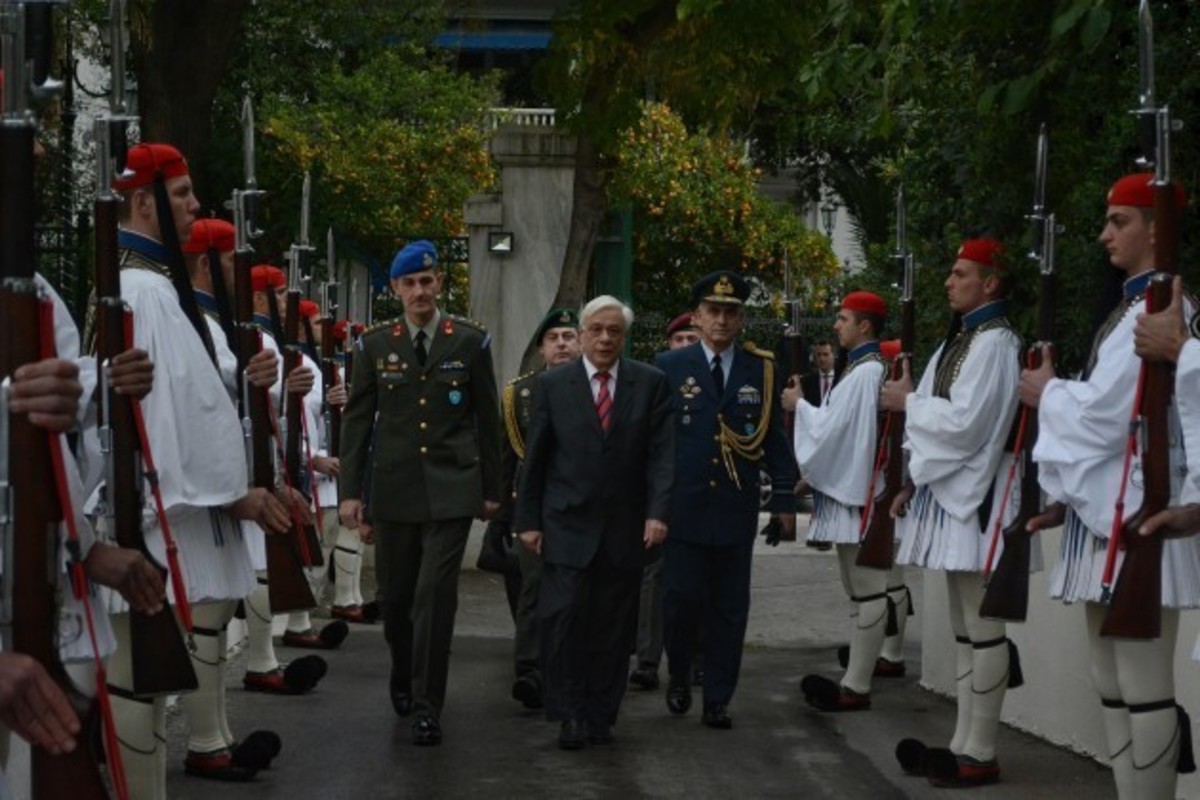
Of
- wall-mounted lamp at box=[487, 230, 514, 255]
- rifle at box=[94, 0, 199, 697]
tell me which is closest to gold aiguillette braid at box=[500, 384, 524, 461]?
rifle at box=[94, 0, 199, 697]

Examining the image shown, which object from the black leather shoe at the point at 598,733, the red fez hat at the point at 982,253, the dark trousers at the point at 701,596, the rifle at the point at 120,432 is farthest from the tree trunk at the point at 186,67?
the rifle at the point at 120,432

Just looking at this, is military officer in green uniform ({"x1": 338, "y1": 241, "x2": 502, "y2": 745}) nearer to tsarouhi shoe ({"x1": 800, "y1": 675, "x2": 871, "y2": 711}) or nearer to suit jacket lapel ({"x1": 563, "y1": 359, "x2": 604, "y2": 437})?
suit jacket lapel ({"x1": 563, "y1": 359, "x2": 604, "y2": 437})

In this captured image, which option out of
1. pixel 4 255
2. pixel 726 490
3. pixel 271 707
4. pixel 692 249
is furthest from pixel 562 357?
pixel 692 249

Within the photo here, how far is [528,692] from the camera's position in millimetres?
12484

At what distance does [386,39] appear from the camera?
1359 inches

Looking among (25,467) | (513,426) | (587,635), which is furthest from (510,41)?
(25,467)

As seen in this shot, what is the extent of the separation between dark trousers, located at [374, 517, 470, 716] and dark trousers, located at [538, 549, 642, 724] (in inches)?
17.2

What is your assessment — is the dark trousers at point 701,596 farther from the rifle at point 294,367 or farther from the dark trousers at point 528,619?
the rifle at point 294,367

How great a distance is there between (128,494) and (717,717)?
16.7 ft

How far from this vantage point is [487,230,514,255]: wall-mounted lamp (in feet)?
69.4

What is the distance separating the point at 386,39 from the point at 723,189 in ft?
16.7

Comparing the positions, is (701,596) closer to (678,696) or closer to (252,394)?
(678,696)

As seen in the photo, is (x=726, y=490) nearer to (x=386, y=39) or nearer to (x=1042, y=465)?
(x=1042, y=465)

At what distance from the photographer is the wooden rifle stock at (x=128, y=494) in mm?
7211
